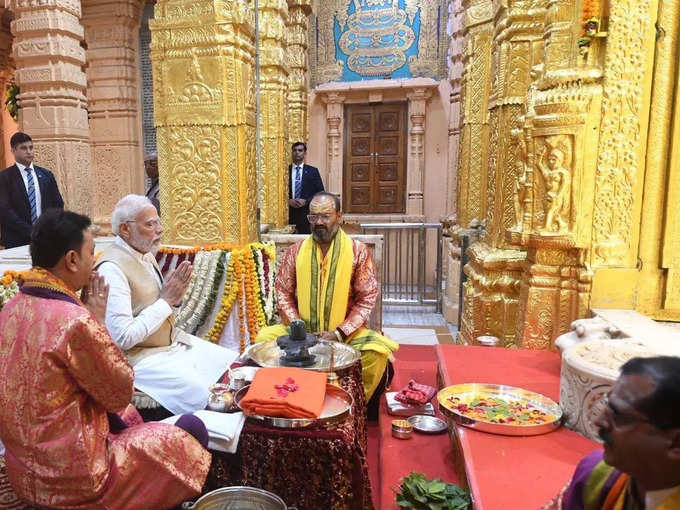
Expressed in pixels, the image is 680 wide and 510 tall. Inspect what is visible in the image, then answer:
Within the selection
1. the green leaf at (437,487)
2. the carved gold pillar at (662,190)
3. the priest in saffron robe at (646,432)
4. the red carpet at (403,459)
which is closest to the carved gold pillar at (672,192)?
the carved gold pillar at (662,190)

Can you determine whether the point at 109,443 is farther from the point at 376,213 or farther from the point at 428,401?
the point at 376,213

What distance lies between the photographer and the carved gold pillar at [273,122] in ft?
21.2

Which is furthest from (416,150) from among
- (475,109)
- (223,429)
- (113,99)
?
(223,429)

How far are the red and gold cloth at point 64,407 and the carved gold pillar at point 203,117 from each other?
283 centimetres

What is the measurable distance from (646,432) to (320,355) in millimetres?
1765

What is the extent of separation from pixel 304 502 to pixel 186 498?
1.55ft

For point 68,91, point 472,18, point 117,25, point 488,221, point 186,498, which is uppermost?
point 117,25

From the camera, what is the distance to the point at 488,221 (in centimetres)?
519

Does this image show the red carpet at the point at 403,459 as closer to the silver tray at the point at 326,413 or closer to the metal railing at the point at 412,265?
the silver tray at the point at 326,413

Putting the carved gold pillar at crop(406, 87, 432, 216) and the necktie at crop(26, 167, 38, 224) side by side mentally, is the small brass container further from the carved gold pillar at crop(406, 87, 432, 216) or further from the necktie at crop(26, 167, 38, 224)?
the carved gold pillar at crop(406, 87, 432, 216)

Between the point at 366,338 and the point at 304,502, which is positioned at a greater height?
the point at 366,338

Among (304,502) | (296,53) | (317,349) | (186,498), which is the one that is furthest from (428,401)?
(296,53)

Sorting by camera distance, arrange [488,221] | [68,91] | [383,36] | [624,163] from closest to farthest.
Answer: [624,163] < [488,221] < [68,91] < [383,36]

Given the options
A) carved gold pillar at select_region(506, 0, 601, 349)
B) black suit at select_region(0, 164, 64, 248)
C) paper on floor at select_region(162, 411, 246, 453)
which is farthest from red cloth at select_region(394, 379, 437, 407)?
black suit at select_region(0, 164, 64, 248)
